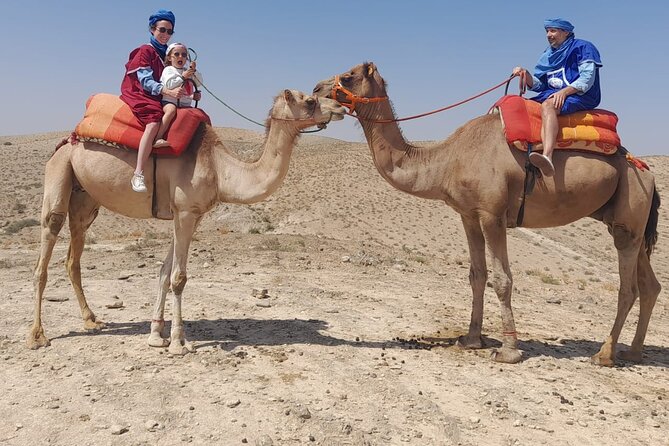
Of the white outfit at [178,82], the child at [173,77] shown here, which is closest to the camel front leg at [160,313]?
the child at [173,77]

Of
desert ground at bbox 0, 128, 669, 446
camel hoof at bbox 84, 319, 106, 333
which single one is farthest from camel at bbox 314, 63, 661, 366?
camel hoof at bbox 84, 319, 106, 333

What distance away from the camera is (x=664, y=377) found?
6.58 meters

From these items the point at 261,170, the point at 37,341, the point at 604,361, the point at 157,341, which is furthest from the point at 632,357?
the point at 37,341

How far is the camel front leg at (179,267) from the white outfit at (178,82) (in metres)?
1.40

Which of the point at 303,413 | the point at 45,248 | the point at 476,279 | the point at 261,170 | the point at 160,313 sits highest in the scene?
the point at 261,170

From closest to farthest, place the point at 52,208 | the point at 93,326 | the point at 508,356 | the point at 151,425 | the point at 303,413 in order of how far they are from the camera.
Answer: the point at 151,425 → the point at 303,413 → the point at 508,356 → the point at 52,208 → the point at 93,326

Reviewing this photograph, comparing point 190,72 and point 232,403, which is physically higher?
point 190,72

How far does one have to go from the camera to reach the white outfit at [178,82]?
6.73 meters

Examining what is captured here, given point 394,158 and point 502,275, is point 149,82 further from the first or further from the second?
point 502,275

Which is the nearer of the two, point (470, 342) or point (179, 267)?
point (179, 267)

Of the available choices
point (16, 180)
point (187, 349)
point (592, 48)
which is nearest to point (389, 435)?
point (187, 349)

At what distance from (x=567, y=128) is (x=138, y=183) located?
4.99m

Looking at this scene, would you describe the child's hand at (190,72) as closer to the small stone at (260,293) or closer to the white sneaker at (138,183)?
the white sneaker at (138,183)

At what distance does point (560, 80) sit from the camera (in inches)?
268
